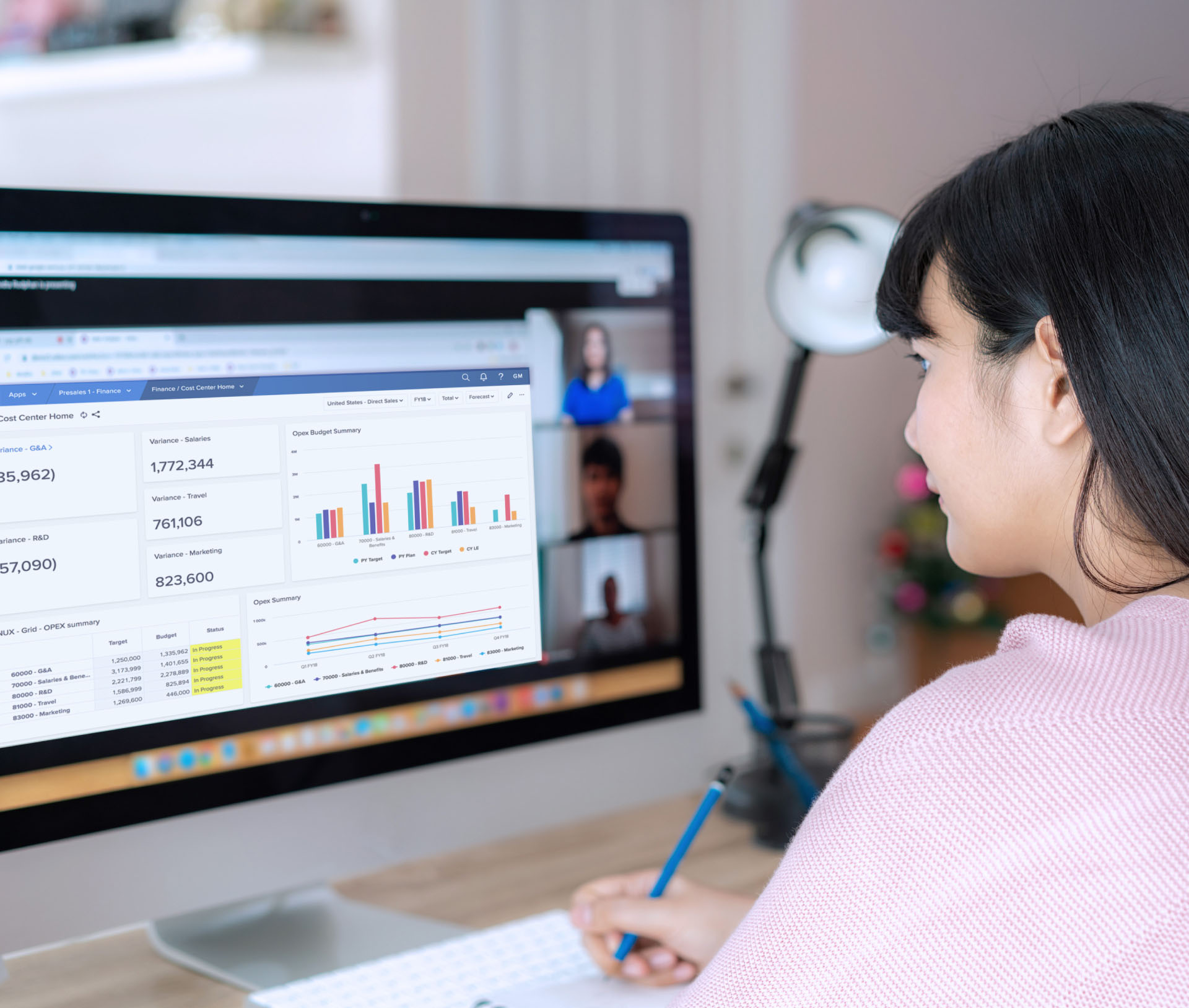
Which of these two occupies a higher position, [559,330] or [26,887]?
[559,330]

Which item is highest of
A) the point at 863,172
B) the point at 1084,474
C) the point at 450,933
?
the point at 863,172

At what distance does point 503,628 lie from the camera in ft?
2.59

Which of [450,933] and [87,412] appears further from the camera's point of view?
[450,933]

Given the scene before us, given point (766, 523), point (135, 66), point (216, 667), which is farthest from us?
point (135, 66)

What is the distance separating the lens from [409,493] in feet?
2.43

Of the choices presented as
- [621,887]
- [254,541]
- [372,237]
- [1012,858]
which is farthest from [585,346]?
[1012,858]

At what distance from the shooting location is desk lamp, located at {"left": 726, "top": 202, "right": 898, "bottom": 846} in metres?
1.00

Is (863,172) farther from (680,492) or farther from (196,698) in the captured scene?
(196,698)

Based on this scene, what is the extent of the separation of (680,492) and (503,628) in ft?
0.63

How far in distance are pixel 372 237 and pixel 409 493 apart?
0.54ft

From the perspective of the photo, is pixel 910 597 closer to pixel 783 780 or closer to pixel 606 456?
pixel 783 780

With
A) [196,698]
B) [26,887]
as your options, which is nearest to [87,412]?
[196,698]

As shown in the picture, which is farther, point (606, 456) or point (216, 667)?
point (606, 456)

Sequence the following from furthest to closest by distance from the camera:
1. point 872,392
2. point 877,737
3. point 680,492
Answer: point 872,392
point 680,492
point 877,737
